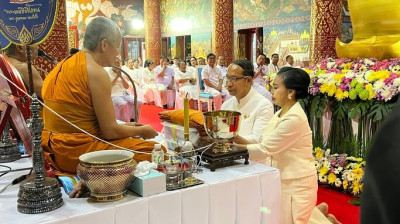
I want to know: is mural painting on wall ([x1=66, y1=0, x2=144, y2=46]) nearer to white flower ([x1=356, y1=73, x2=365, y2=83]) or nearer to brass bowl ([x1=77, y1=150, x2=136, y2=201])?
white flower ([x1=356, y1=73, x2=365, y2=83])

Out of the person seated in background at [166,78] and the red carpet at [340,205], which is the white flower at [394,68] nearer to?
the red carpet at [340,205]

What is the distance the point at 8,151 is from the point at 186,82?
8.00m

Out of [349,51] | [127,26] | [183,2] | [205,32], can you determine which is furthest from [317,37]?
[127,26]

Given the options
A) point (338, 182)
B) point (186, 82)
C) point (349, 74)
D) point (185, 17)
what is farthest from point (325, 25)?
point (185, 17)

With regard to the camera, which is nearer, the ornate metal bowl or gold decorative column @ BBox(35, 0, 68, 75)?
the ornate metal bowl

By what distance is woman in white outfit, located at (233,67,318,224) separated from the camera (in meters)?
2.31

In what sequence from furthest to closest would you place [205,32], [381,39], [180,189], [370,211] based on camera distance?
[205,32], [381,39], [180,189], [370,211]

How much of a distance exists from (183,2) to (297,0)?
19.9 feet

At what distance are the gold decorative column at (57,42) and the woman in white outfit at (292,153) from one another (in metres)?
2.26

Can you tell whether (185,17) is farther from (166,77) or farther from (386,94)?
(386,94)

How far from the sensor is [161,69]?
1103 cm

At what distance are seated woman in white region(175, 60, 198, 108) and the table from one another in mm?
7561

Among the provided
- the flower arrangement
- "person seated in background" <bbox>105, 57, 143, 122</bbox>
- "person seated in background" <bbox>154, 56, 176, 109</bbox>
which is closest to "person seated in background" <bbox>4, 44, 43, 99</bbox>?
the flower arrangement

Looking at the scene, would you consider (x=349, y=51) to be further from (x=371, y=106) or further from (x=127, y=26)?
(x=127, y=26)
